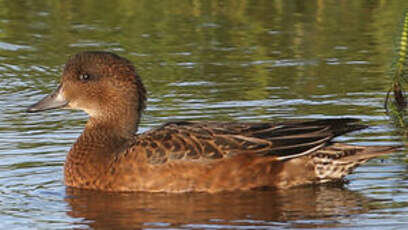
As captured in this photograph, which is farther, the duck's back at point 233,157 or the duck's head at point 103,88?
the duck's head at point 103,88

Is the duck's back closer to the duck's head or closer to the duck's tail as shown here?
the duck's tail

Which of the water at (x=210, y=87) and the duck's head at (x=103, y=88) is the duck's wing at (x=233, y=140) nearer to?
the water at (x=210, y=87)

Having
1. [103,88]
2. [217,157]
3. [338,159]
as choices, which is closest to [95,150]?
[103,88]

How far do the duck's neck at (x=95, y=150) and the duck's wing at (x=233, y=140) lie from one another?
26 cm

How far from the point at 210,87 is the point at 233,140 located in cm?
292

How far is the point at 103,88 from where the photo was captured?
31.6 feet

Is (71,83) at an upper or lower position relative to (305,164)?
upper

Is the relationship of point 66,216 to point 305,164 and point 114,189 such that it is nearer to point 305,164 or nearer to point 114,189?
point 114,189

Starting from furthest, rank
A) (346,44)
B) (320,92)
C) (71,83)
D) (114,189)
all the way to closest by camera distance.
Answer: (346,44) < (320,92) < (71,83) < (114,189)

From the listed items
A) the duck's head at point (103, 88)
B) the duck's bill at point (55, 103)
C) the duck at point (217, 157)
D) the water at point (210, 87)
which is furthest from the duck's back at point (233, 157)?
the duck's bill at point (55, 103)

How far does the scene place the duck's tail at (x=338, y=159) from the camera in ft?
29.8

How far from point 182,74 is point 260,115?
6.23ft

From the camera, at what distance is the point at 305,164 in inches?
360

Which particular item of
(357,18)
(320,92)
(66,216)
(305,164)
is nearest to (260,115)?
(320,92)
